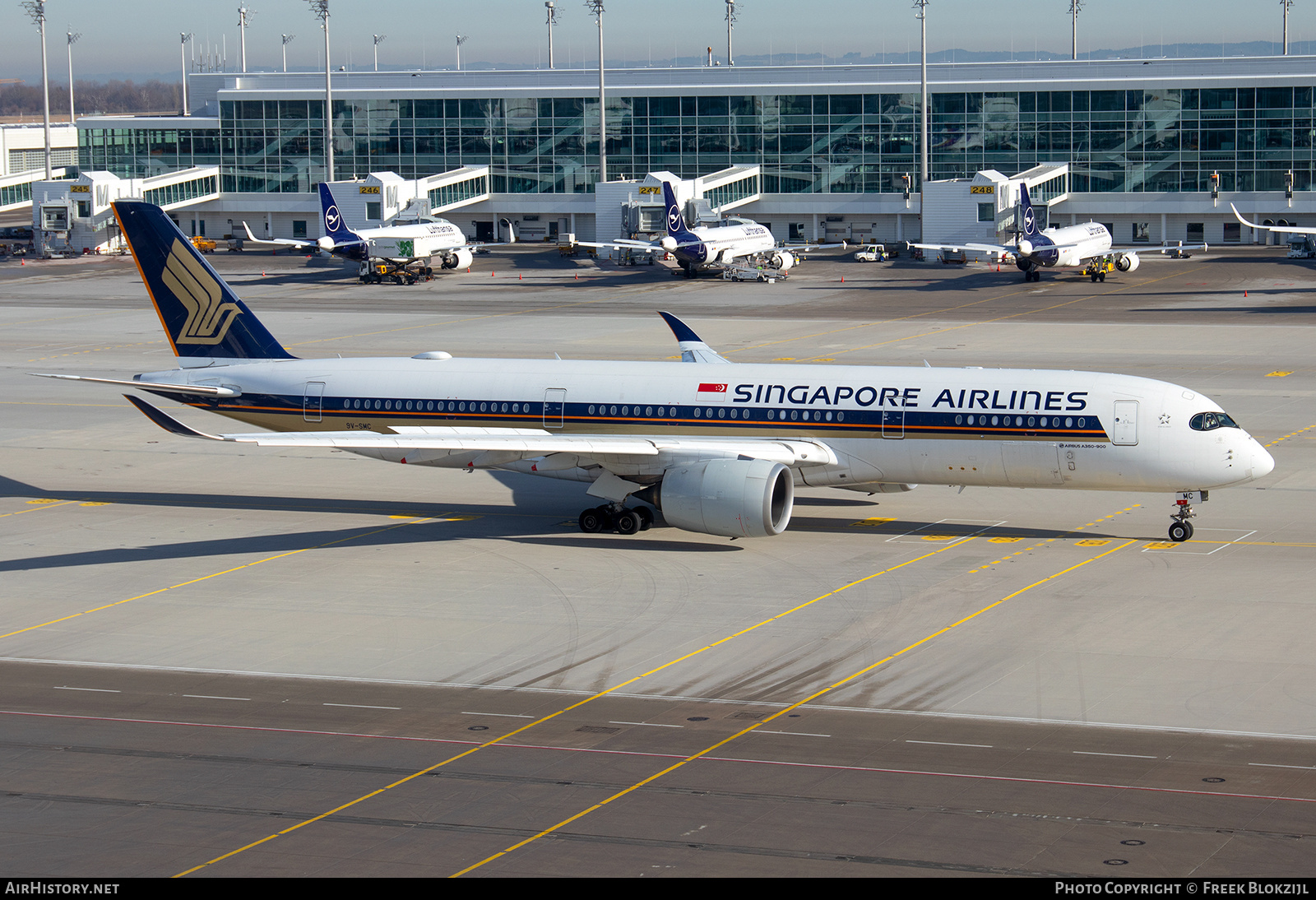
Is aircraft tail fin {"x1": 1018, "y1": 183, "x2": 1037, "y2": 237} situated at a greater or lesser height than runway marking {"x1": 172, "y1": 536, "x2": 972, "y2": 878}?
greater

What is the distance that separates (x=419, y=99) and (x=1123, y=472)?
455 feet

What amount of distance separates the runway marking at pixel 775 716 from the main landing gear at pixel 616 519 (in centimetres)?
1078

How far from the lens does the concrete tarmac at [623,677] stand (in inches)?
832

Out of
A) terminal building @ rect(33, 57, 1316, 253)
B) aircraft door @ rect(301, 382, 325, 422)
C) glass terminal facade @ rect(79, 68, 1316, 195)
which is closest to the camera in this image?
aircraft door @ rect(301, 382, 325, 422)

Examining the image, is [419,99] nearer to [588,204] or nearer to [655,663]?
[588,204]

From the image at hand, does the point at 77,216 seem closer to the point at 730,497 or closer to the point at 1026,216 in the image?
the point at 1026,216

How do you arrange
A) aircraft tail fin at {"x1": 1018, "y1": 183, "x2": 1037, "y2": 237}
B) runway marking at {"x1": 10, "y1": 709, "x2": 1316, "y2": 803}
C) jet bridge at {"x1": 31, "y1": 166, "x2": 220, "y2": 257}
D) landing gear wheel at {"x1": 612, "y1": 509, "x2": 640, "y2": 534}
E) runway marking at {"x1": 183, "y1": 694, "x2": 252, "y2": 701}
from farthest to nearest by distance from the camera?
jet bridge at {"x1": 31, "y1": 166, "x2": 220, "y2": 257} < aircraft tail fin at {"x1": 1018, "y1": 183, "x2": 1037, "y2": 237} < landing gear wheel at {"x1": 612, "y1": 509, "x2": 640, "y2": 534} < runway marking at {"x1": 183, "y1": 694, "x2": 252, "y2": 701} < runway marking at {"x1": 10, "y1": 709, "x2": 1316, "y2": 803}

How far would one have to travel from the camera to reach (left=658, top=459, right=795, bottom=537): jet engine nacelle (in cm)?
3775

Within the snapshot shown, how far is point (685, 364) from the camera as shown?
142 ft

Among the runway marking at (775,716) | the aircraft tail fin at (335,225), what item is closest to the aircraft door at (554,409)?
the runway marking at (775,716)

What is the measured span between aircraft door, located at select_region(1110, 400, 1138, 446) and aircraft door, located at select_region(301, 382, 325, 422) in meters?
21.6

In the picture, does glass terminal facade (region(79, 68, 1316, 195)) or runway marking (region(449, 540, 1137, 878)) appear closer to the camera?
runway marking (region(449, 540, 1137, 878))

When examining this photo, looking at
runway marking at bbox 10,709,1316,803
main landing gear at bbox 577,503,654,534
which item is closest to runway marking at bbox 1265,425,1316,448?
main landing gear at bbox 577,503,654,534

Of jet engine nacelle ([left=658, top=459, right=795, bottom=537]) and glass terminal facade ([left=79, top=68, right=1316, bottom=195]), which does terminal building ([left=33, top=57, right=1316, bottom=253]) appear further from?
jet engine nacelle ([left=658, top=459, right=795, bottom=537])
